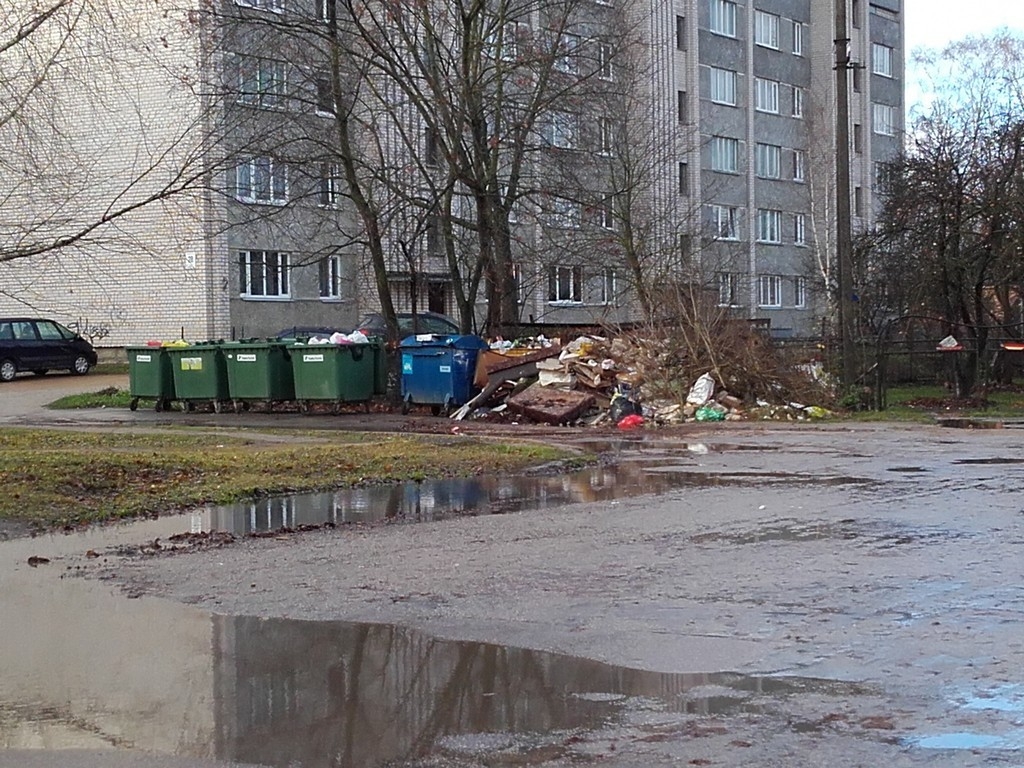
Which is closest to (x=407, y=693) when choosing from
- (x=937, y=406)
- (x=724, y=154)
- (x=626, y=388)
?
(x=626, y=388)

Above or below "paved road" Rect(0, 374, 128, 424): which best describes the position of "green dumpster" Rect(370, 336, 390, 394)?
above

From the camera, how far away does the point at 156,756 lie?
5.32 m

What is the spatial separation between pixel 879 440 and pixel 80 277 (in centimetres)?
2996

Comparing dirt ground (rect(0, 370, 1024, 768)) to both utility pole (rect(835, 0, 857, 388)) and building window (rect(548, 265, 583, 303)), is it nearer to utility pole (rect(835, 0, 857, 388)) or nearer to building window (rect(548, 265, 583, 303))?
utility pole (rect(835, 0, 857, 388))

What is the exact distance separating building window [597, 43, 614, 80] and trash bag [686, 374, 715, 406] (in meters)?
9.18

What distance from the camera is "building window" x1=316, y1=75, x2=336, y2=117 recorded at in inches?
1120

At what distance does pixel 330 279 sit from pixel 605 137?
12037 mm

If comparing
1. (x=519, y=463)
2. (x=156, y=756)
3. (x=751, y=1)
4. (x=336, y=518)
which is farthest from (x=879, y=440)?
(x=751, y=1)

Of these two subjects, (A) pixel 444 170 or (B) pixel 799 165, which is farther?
(B) pixel 799 165

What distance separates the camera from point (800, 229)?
221 ft

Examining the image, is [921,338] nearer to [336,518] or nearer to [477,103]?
[477,103]

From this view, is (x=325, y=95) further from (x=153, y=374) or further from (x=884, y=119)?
(x=884, y=119)

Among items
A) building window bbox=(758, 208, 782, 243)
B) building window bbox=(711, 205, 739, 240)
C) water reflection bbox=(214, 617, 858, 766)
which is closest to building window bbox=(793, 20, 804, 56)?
building window bbox=(758, 208, 782, 243)

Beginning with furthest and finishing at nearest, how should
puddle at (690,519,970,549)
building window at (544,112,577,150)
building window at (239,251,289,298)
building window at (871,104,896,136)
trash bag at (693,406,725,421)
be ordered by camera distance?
building window at (871,104,896,136) → building window at (239,251,289,298) → building window at (544,112,577,150) → trash bag at (693,406,725,421) → puddle at (690,519,970,549)
